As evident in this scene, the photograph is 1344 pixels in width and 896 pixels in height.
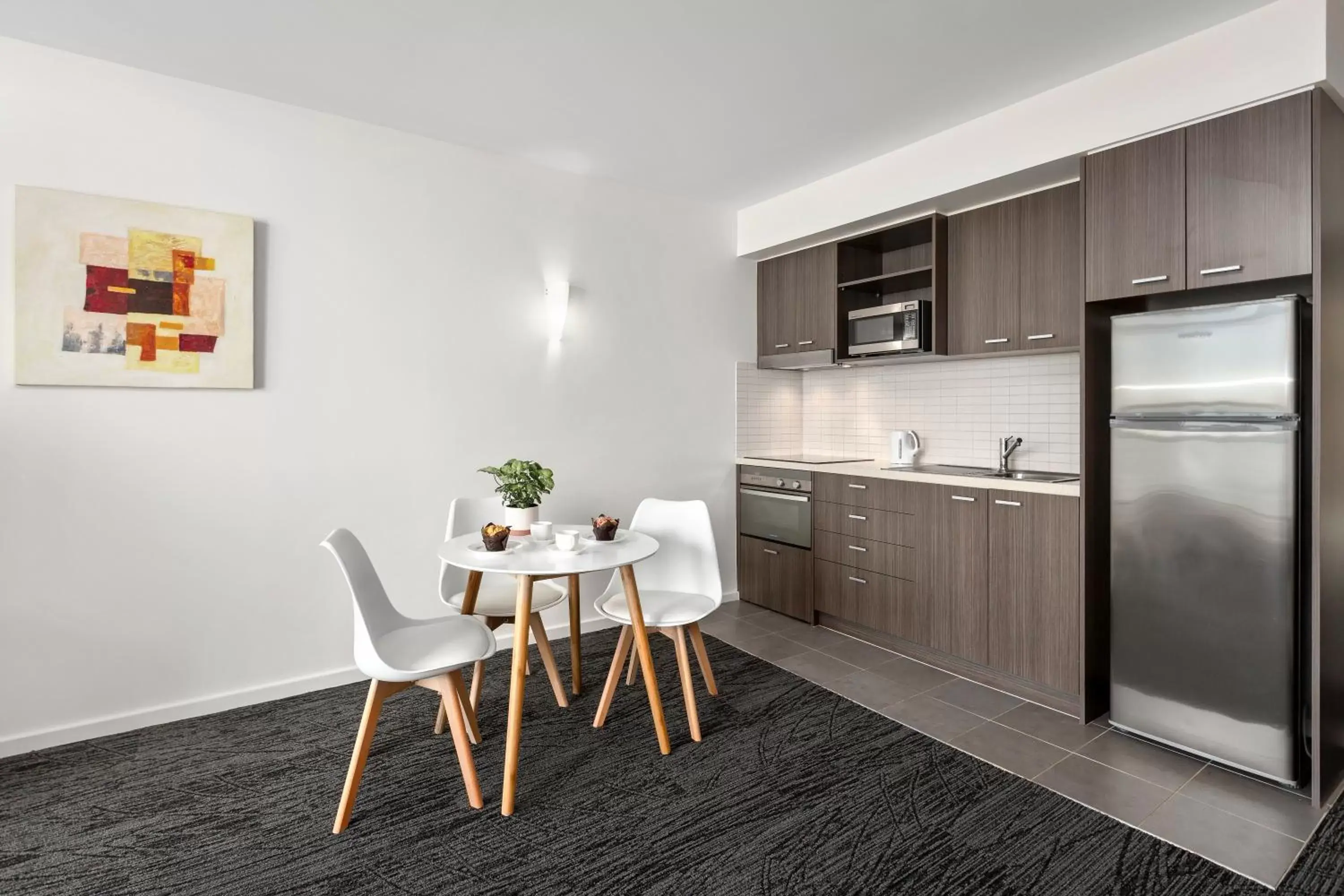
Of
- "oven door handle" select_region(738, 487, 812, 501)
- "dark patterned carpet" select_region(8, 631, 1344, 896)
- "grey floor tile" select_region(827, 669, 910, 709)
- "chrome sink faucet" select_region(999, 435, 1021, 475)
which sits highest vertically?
"chrome sink faucet" select_region(999, 435, 1021, 475)

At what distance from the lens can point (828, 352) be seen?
4.22m

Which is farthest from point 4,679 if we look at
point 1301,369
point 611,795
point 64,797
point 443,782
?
point 1301,369

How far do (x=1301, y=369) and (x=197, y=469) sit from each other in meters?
4.12

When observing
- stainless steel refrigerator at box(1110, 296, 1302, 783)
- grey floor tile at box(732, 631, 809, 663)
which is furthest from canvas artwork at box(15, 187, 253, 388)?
stainless steel refrigerator at box(1110, 296, 1302, 783)

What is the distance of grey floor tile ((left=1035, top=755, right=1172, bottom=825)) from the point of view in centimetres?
217

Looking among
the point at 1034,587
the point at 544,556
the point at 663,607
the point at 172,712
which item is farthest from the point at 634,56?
the point at 172,712

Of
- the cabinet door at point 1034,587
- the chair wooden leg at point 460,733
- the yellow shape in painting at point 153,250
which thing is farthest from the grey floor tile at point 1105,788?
the yellow shape in painting at point 153,250

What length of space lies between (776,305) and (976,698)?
2677 millimetres

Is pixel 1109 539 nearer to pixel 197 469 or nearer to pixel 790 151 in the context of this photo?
pixel 790 151

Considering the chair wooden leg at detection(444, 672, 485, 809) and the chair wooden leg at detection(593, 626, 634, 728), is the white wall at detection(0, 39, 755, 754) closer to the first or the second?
the chair wooden leg at detection(593, 626, 634, 728)

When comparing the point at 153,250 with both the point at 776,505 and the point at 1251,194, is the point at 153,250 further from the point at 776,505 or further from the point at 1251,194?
the point at 1251,194

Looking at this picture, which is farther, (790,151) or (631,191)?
(631,191)

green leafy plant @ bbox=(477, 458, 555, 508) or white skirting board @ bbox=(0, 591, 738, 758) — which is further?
green leafy plant @ bbox=(477, 458, 555, 508)

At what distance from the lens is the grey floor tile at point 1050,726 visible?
2658 millimetres
